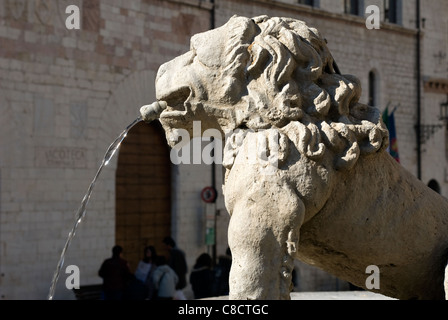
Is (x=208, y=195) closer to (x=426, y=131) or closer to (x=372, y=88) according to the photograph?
(x=372, y=88)

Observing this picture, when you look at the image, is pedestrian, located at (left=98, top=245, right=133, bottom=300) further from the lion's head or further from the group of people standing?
the lion's head

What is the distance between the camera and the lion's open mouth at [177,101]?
3502 millimetres

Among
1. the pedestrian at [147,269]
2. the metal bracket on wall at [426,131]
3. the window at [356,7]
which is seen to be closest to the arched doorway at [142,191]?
the pedestrian at [147,269]

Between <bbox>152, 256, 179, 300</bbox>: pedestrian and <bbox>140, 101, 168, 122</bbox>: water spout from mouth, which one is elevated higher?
<bbox>140, 101, 168, 122</bbox>: water spout from mouth

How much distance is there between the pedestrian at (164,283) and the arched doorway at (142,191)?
3.62m

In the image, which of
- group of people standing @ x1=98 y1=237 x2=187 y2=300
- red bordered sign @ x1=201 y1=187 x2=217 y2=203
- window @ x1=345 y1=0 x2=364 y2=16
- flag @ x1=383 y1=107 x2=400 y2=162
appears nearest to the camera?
group of people standing @ x1=98 y1=237 x2=187 y2=300

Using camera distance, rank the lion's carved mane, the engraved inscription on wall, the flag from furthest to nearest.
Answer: the flag → the engraved inscription on wall → the lion's carved mane

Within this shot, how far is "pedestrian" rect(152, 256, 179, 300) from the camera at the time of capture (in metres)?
9.97

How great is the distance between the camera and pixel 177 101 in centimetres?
354

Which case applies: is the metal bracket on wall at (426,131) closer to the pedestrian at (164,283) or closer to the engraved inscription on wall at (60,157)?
the engraved inscription on wall at (60,157)

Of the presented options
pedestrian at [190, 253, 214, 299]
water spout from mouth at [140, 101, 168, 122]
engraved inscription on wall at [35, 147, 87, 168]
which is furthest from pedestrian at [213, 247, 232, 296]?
water spout from mouth at [140, 101, 168, 122]

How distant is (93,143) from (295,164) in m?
10.2
